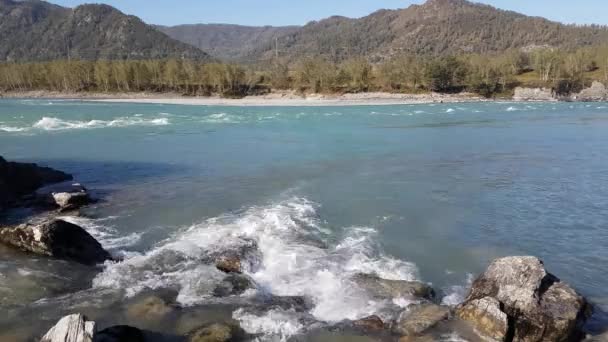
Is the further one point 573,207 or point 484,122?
point 484,122

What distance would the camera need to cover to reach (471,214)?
65.6 ft

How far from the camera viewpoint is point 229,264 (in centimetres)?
1382

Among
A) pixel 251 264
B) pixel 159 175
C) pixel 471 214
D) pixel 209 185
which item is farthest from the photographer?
pixel 159 175

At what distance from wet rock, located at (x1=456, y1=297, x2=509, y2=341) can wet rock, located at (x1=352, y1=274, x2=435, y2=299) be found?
1371 millimetres

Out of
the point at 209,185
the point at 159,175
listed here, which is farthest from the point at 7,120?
the point at 209,185

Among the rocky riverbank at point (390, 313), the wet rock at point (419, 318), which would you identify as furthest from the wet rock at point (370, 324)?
the wet rock at point (419, 318)

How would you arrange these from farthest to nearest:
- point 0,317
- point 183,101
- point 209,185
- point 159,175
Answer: point 183,101, point 159,175, point 209,185, point 0,317

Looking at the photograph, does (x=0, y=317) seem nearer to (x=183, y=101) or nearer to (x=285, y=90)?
(x=183, y=101)

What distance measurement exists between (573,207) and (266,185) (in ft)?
48.4

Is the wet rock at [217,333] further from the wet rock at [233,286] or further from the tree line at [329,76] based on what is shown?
the tree line at [329,76]

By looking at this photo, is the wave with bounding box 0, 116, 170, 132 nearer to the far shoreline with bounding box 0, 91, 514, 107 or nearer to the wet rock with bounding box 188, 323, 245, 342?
the far shoreline with bounding box 0, 91, 514, 107

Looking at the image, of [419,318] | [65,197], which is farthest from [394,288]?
[65,197]

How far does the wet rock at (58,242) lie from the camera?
1426 cm

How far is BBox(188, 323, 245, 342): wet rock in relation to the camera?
986 cm
